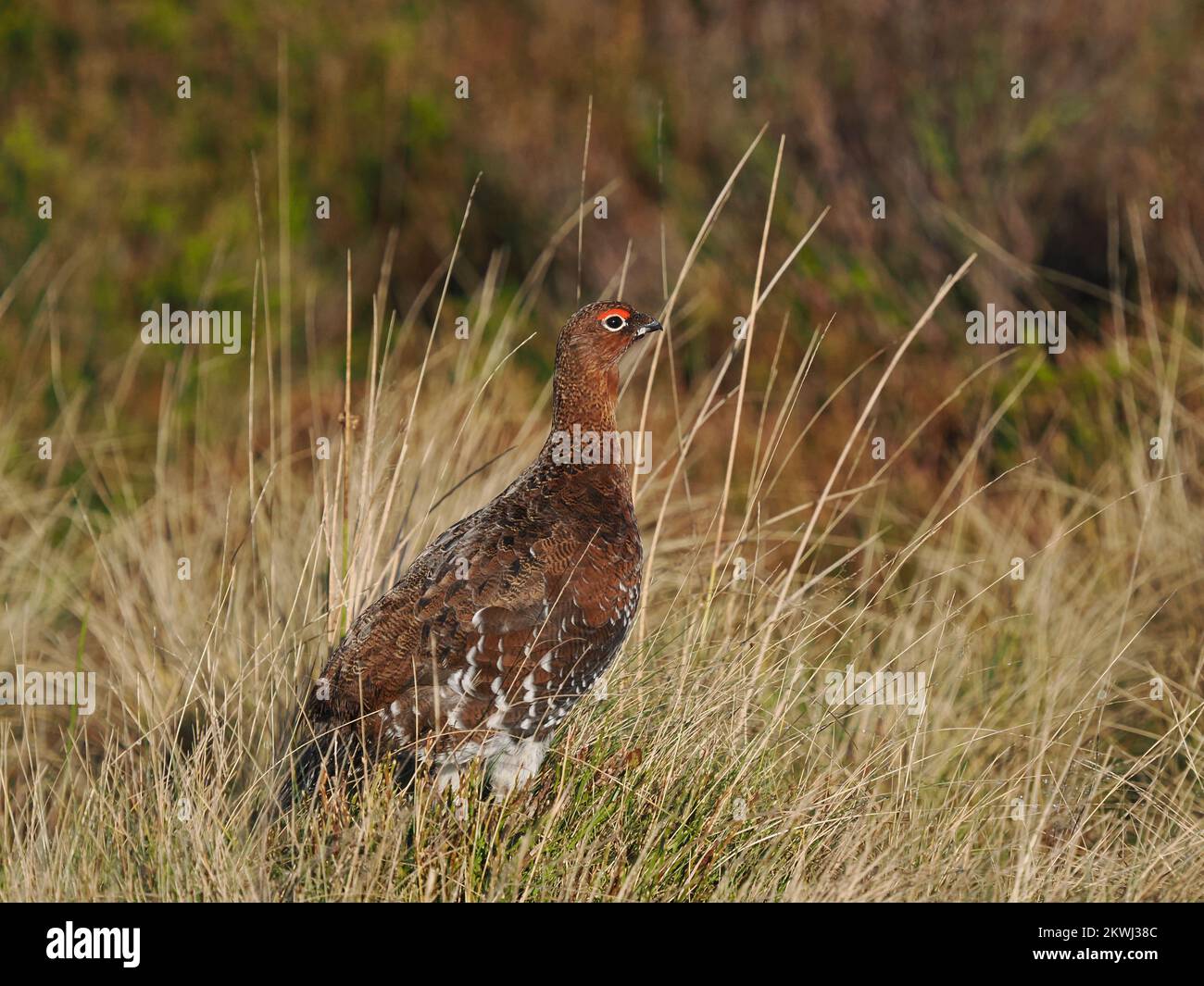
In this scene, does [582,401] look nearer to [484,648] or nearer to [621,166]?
[484,648]

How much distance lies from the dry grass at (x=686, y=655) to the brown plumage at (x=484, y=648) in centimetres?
13

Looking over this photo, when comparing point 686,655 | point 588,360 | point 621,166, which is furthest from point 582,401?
point 621,166

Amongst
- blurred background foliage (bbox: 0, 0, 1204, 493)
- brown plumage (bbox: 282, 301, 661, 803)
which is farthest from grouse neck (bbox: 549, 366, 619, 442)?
blurred background foliage (bbox: 0, 0, 1204, 493)

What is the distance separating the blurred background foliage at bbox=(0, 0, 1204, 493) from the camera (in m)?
6.36

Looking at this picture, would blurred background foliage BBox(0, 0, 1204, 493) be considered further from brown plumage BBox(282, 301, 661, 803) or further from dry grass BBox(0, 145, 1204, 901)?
brown plumage BBox(282, 301, 661, 803)

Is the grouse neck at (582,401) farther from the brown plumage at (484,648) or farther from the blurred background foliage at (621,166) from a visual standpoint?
the blurred background foliage at (621,166)

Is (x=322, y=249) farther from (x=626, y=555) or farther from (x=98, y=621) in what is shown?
(x=626, y=555)

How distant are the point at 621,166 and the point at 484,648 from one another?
509cm

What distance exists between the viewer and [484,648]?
3.14 metres

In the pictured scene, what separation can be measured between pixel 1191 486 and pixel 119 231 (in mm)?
5606

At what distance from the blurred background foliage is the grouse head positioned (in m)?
2.64

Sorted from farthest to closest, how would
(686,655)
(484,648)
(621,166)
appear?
(621,166) → (686,655) → (484,648)

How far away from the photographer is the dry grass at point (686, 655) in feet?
9.97

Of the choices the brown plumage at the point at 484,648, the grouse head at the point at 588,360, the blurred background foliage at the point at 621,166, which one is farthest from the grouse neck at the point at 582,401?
the blurred background foliage at the point at 621,166
